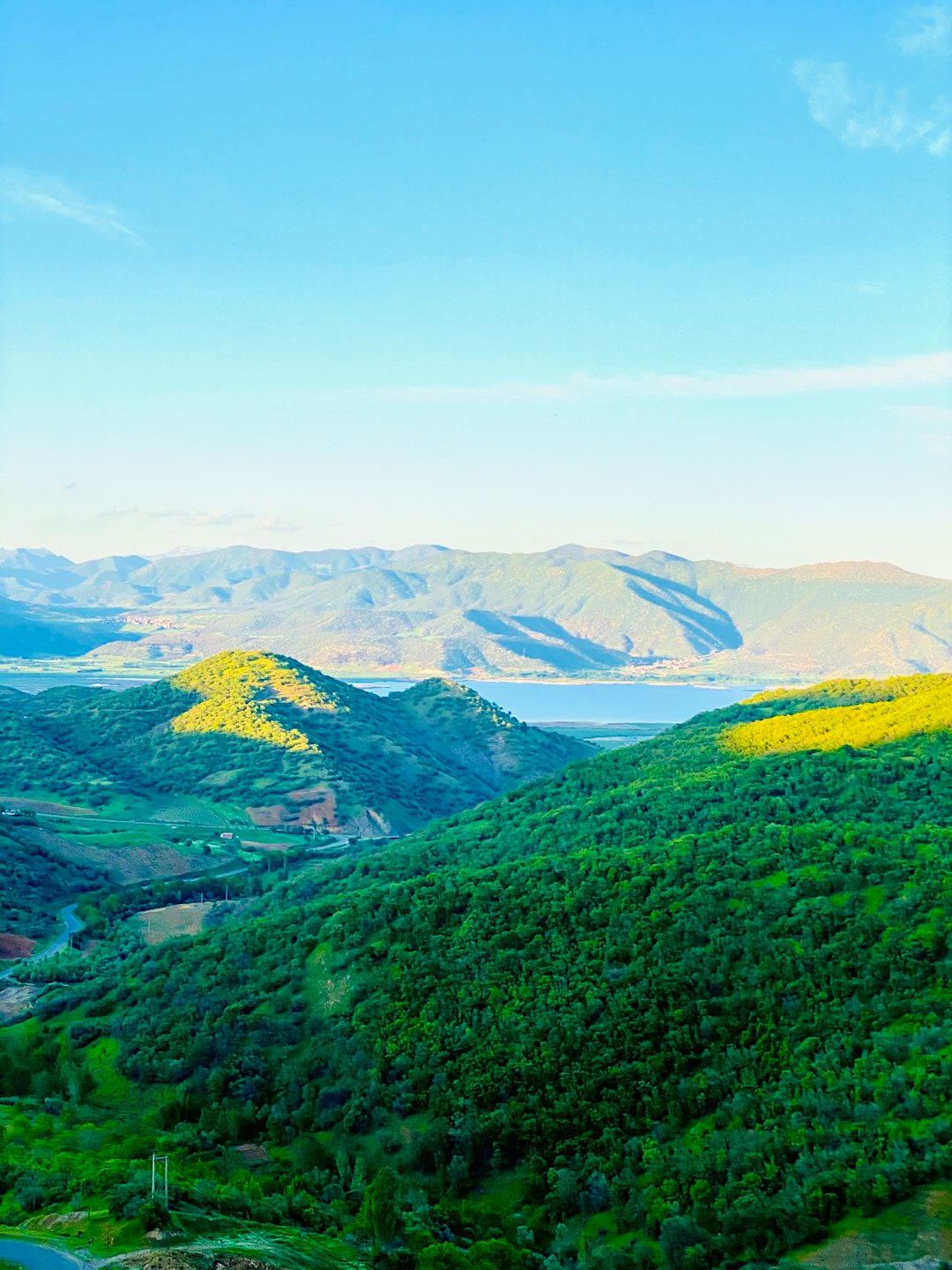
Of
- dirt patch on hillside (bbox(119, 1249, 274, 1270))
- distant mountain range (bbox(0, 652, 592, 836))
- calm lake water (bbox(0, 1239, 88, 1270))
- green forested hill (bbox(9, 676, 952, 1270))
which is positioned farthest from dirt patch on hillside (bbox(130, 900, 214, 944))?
dirt patch on hillside (bbox(119, 1249, 274, 1270))

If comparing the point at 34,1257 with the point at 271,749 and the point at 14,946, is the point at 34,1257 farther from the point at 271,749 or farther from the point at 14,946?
the point at 271,749

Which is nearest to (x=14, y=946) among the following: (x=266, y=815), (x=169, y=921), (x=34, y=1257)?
(x=169, y=921)

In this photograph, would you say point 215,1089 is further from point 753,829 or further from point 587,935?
point 753,829

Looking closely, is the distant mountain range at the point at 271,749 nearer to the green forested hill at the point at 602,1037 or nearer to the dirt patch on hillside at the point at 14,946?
the dirt patch on hillside at the point at 14,946

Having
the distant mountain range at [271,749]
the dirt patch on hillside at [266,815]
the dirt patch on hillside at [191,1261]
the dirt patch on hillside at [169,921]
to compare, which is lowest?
the dirt patch on hillside at [169,921]

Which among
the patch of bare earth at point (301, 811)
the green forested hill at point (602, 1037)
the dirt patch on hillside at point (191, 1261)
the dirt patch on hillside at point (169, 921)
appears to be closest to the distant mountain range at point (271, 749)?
the patch of bare earth at point (301, 811)

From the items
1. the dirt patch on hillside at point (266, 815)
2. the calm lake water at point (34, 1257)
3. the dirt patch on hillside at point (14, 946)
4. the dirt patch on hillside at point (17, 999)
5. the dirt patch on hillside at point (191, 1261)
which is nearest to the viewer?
the dirt patch on hillside at point (191, 1261)
